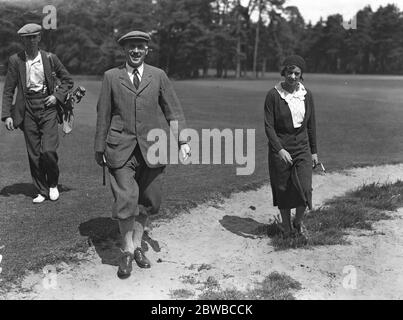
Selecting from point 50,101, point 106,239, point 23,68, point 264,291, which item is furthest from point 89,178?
point 264,291

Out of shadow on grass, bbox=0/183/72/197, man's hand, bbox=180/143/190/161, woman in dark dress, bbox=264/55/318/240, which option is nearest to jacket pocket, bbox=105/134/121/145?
man's hand, bbox=180/143/190/161

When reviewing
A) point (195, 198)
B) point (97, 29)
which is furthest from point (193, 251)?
point (97, 29)

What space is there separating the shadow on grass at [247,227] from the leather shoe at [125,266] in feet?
5.70

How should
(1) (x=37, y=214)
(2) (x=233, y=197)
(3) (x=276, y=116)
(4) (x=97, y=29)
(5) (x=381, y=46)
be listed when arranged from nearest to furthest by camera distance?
1. (3) (x=276, y=116)
2. (1) (x=37, y=214)
3. (2) (x=233, y=197)
4. (4) (x=97, y=29)
5. (5) (x=381, y=46)

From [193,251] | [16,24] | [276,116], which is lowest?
[193,251]

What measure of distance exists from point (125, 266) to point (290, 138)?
2.19 metres

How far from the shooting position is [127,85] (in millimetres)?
4605

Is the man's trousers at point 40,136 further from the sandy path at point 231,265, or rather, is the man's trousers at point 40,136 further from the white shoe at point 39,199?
the sandy path at point 231,265

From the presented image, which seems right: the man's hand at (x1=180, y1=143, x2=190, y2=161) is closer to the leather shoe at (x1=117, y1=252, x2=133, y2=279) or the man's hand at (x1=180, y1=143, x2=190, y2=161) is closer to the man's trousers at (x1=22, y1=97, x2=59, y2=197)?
the leather shoe at (x1=117, y1=252, x2=133, y2=279)

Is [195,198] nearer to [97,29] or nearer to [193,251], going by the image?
[193,251]

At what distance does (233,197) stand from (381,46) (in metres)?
70.6

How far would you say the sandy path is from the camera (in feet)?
14.1

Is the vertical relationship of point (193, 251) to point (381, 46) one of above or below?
below

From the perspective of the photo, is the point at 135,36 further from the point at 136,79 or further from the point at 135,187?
the point at 135,187
